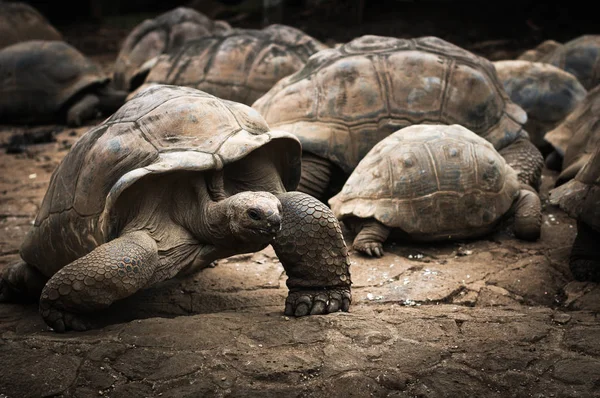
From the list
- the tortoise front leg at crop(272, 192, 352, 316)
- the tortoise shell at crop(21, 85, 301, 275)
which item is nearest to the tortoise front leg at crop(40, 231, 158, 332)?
the tortoise shell at crop(21, 85, 301, 275)

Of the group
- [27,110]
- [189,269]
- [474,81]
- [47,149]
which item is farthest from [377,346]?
[27,110]

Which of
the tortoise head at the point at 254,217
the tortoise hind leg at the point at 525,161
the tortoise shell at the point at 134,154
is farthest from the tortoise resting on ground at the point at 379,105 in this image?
the tortoise head at the point at 254,217

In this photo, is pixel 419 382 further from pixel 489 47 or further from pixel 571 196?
pixel 489 47

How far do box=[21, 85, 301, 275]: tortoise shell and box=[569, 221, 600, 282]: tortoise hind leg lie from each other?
138 cm

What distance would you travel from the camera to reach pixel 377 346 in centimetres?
261

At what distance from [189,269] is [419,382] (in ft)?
3.83

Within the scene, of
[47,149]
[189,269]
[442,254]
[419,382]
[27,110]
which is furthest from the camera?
[27,110]

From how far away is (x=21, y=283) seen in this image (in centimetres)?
353

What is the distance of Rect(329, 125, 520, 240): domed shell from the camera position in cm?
394

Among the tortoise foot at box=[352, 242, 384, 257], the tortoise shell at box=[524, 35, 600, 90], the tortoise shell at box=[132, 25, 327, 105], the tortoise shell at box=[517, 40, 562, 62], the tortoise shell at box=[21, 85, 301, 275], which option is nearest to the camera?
the tortoise shell at box=[21, 85, 301, 275]

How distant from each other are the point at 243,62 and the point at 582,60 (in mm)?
3127

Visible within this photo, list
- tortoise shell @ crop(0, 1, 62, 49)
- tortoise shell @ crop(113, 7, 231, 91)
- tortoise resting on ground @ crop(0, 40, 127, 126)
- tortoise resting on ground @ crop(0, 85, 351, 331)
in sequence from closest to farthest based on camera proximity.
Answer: tortoise resting on ground @ crop(0, 85, 351, 331) → tortoise resting on ground @ crop(0, 40, 127, 126) → tortoise shell @ crop(113, 7, 231, 91) → tortoise shell @ crop(0, 1, 62, 49)

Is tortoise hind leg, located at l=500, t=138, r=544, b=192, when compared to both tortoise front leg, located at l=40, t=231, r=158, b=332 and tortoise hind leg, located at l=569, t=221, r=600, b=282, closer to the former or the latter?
tortoise hind leg, located at l=569, t=221, r=600, b=282

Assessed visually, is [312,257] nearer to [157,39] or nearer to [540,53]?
[540,53]
